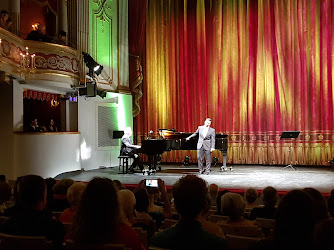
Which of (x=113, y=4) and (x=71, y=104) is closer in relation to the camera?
(x=71, y=104)

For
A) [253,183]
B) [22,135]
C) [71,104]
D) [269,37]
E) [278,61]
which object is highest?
[269,37]

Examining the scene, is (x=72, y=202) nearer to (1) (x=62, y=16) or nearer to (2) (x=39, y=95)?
(2) (x=39, y=95)

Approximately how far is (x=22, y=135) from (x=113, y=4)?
570cm

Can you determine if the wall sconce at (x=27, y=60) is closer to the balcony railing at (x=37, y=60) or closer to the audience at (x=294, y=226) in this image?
the balcony railing at (x=37, y=60)

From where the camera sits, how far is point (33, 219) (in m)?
2.07

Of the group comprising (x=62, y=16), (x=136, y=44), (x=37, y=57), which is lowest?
(x=37, y=57)

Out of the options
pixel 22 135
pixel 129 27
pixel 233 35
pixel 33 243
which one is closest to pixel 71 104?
pixel 22 135

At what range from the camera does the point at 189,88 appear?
1198 centimetres

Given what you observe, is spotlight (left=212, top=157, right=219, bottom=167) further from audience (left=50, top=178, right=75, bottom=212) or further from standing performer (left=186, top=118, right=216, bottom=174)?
audience (left=50, top=178, right=75, bottom=212)

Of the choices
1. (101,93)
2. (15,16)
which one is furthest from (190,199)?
(101,93)

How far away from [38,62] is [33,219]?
291 inches

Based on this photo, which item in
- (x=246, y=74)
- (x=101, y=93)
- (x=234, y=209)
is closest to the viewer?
(x=234, y=209)

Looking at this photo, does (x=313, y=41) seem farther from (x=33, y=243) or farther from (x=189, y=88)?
(x=33, y=243)

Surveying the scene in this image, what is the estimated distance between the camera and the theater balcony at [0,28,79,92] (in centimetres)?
773
